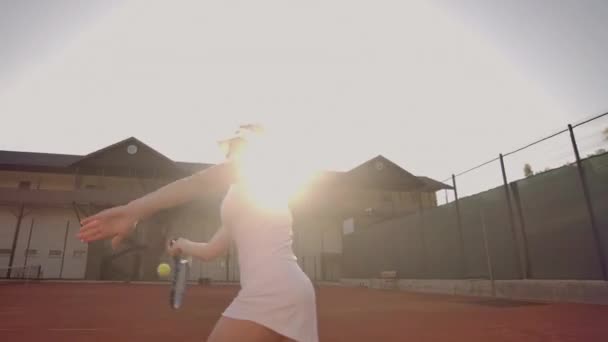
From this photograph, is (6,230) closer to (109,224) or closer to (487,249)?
(487,249)

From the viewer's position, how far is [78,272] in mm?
26984

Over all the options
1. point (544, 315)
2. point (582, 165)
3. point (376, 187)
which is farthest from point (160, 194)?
point (376, 187)

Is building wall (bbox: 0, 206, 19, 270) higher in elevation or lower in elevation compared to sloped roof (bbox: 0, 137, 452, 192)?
lower

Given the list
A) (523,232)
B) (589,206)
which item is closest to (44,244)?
(523,232)

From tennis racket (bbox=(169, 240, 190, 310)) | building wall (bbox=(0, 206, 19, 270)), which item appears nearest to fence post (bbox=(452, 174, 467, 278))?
tennis racket (bbox=(169, 240, 190, 310))

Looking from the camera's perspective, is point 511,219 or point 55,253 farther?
point 55,253

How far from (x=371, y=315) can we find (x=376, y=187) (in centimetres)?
2756

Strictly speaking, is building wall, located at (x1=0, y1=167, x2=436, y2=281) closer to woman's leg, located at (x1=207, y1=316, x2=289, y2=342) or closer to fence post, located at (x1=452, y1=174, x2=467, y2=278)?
fence post, located at (x1=452, y1=174, x2=467, y2=278)

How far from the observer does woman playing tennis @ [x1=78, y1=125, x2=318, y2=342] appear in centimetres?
144

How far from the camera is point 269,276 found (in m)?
1.61

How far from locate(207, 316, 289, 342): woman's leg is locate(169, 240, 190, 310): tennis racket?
23.8 inches

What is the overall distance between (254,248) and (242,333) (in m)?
0.35

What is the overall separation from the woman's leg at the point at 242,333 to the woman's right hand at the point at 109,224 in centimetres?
57

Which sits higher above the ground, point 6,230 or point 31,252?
point 6,230
